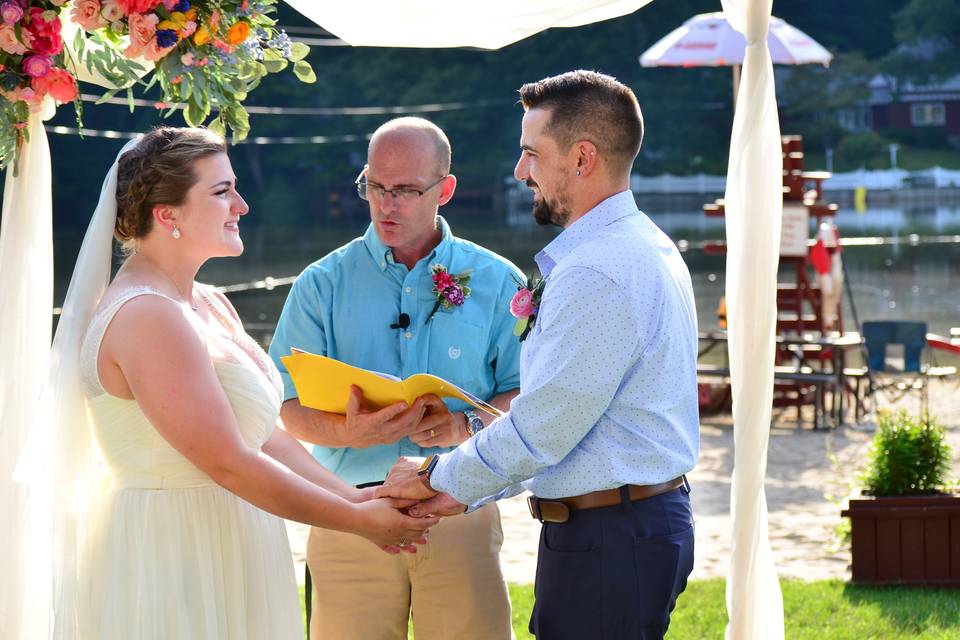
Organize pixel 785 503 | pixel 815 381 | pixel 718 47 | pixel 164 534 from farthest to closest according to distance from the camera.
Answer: pixel 718 47
pixel 815 381
pixel 785 503
pixel 164 534

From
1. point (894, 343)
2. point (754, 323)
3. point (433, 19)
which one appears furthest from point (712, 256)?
point (754, 323)

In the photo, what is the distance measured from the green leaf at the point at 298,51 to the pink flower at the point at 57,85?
1.99ft

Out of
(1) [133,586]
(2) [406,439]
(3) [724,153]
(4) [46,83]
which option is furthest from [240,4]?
(3) [724,153]

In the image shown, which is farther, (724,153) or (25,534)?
(724,153)

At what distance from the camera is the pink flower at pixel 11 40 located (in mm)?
3518

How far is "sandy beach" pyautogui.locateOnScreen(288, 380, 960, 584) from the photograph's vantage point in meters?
7.27

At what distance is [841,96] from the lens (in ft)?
200

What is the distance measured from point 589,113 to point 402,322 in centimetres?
106

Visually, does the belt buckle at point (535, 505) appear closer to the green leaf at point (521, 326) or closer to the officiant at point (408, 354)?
the green leaf at point (521, 326)

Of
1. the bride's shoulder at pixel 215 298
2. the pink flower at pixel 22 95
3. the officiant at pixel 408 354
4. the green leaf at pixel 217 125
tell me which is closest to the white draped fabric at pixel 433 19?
the officiant at pixel 408 354

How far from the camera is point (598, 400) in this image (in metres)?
3.03

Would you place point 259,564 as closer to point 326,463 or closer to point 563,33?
point 326,463

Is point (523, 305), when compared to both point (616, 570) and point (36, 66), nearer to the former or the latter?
point (616, 570)

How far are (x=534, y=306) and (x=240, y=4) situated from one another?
3.93ft
